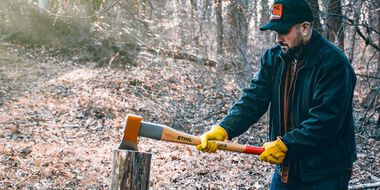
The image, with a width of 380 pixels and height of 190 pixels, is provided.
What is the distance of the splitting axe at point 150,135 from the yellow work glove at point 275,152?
18 centimetres

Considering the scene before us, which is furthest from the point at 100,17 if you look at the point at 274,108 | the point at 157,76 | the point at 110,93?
the point at 274,108

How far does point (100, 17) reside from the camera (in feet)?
49.8

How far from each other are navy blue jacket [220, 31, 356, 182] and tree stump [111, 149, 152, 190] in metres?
1.04

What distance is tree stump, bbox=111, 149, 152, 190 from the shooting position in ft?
10.0

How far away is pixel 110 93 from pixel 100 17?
516 centimetres

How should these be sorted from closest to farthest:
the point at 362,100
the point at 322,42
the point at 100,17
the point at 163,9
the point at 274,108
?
the point at 322,42
the point at 274,108
the point at 362,100
the point at 163,9
the point at 100,17

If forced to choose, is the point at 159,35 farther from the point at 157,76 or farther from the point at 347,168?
the point at 347,168

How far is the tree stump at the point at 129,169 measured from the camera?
3055mm

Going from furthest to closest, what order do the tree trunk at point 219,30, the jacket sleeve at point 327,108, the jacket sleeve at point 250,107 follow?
the tree trunk at point 219,30
the jacket sleeve at point 250,107
the jacket sleeve at point 327,108

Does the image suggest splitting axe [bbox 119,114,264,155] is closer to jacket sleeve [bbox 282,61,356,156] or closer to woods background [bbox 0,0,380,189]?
jacket sleeve [bbox 282,61,356,156]

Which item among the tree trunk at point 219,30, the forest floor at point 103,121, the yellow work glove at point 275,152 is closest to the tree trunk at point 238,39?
the tree trunk at point 219,30

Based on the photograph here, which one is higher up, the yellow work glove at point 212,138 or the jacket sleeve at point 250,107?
the jacket sleeve at point 250,107

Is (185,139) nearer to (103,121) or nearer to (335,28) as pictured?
(335,28)

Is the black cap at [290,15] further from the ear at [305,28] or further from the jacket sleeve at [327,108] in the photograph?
the jacket sleeve at [327,108]
